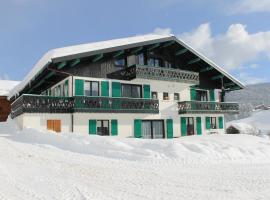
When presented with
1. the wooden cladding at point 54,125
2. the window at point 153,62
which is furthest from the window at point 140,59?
the wooden cladding at point 54,125

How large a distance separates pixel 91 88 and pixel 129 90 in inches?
136

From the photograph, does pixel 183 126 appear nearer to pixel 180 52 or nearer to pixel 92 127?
pixel 180 52

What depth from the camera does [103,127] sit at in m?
21.8

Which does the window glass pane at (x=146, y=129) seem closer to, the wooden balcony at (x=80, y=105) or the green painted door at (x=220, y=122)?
the wooden balcony at (x=80, y=105)

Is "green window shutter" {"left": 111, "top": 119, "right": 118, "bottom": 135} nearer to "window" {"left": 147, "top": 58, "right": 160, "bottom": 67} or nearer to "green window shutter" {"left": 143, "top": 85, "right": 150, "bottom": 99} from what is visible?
"green window shutter" {"left": 143, "top": 85, "right": 150, "bottom": 99}

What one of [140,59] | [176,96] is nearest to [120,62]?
[140,59]

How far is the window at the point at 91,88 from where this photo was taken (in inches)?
864

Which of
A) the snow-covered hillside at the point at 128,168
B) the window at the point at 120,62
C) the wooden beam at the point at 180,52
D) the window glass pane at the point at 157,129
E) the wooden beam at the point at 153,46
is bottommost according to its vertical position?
the snow-covered hillside at the point at 128,168

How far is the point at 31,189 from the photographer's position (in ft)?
25.2

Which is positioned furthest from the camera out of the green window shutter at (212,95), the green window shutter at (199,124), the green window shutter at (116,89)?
the green window shutter at (212,95)

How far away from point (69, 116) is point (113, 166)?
10039 millimetres

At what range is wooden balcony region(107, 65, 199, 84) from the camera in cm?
2345

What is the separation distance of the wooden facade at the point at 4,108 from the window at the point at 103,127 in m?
15.1

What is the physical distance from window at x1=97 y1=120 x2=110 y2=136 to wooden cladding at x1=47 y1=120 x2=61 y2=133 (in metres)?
2.92
